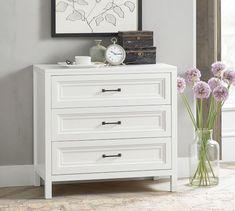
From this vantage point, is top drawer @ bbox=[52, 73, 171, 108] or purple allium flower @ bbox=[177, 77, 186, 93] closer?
top drawer @ bbox=[52, 73, 171, 108]

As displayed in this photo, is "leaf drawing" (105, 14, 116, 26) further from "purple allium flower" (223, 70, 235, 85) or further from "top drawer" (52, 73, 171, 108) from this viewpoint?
"purple allium flower" (223, 70, 235, 85)

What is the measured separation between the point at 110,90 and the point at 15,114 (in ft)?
2.33

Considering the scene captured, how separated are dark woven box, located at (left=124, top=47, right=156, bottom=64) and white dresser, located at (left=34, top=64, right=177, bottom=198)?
13cm

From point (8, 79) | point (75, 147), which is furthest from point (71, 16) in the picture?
point (75, 147)

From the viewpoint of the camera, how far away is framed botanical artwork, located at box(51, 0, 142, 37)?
5.20 metres

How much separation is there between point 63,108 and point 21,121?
19.8 inches

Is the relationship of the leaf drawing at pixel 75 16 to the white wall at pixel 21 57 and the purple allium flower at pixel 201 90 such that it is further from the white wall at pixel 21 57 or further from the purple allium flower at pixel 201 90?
the purple allium flower at pixel 201 90

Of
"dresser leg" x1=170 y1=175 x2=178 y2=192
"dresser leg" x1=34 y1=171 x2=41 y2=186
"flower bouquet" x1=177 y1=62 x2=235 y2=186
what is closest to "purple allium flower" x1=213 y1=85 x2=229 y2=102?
"flower bouquet" x1=177 y1=62 x2=235 y2=186

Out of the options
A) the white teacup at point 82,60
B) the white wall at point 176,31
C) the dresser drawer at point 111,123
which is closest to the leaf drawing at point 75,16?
the white teacup at point 82,60

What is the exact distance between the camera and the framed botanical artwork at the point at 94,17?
5.20 metres

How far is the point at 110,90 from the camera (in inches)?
193

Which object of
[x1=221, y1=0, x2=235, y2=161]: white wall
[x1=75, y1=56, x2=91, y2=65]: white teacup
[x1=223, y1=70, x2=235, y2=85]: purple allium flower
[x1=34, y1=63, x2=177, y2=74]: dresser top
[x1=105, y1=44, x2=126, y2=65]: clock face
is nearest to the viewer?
[x1=34, y1=63, x2=177, y2=74]: dresser top

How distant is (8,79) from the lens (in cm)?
520

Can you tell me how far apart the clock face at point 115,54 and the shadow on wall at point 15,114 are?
0.53 meters
